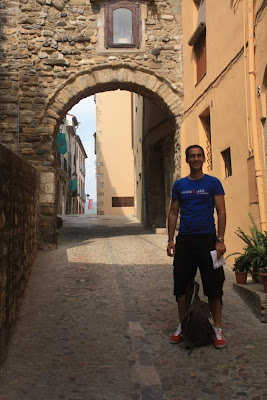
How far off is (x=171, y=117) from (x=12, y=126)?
3.57m

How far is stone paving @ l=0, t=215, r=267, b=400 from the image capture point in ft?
8.35

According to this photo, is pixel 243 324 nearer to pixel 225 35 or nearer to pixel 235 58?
pixel 235 58

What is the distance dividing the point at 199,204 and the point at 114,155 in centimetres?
2053

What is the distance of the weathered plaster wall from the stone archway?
2cm

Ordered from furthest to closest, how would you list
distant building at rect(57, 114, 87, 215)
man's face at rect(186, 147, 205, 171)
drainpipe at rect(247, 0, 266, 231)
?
distant building at rect(57, 114, 87, 215), drainpipe at rect(247, 0, 266, 231), man's face at rect(186, 147, 205, 171)

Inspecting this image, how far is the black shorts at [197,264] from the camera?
317 centimetres

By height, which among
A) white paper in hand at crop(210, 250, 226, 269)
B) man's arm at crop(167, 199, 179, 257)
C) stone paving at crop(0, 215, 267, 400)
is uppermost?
man's arm at crop(167, 199, 179, 257)

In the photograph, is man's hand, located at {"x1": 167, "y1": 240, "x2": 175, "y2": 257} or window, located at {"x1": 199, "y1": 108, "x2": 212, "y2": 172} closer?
man's hand, located at {"x1": 167, "y1": 240, "x2": 175, "y2": 257}

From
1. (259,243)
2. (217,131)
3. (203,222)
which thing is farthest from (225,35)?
(203,222)

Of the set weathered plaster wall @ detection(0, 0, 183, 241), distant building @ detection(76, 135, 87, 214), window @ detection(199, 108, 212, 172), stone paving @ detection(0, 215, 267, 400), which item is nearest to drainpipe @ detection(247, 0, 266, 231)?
stone paving @ detection(0, 215, 267, 400)

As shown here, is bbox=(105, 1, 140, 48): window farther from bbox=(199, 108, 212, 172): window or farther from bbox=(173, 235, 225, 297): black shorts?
bbox=(173, 235, 225, 297): black shorts

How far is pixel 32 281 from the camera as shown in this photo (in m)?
5.47

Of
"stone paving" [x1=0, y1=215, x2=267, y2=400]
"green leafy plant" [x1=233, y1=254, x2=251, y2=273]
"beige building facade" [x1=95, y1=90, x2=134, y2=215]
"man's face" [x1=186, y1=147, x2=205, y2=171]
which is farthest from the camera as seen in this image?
"beige building facade" [x1=95, y1=90, x2=134, y2=215]

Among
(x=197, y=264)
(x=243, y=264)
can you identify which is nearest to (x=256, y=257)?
(x=243, y=264)
